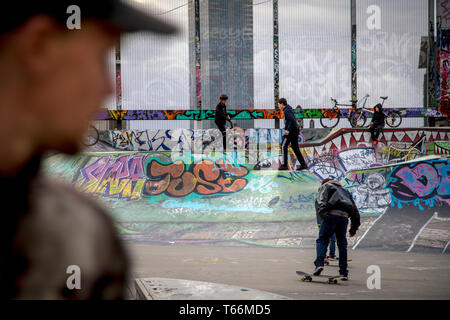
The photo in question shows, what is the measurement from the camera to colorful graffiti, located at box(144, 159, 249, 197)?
17.3 m

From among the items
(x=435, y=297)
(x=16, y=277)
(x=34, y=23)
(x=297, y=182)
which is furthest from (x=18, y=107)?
(x=297, y=182)

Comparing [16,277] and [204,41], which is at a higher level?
[204,41]

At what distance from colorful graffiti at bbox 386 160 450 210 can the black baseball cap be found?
621 inches

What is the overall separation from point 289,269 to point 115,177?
10109mm

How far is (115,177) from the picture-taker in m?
18.5

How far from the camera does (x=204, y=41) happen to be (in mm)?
27141

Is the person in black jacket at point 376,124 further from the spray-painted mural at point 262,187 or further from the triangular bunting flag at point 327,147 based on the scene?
the triangular bunting flag at point 327,147

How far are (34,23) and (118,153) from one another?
65.5ft

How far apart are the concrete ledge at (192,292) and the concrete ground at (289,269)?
211cm

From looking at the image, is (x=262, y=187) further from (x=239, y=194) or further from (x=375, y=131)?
(x=375, y=131)

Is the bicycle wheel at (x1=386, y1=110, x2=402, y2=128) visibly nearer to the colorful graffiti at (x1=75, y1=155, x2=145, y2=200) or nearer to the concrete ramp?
the concrete ramp

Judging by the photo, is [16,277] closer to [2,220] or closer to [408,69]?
[2,220]

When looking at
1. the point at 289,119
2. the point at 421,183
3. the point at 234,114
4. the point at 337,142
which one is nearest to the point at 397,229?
the point at 421,183

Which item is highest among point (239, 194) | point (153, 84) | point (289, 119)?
point (153, 84)
